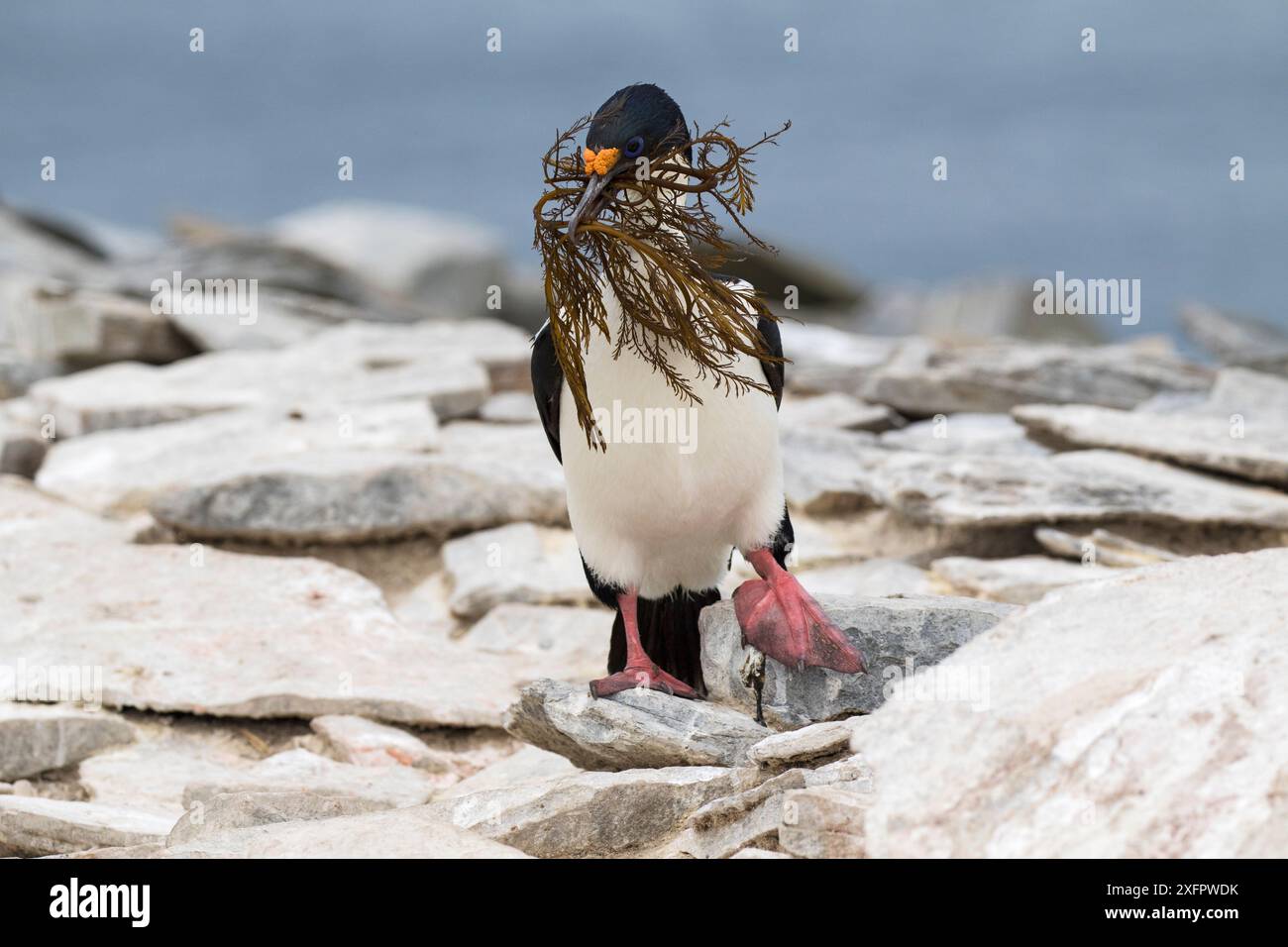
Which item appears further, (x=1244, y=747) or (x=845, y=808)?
(x=845, y=808)

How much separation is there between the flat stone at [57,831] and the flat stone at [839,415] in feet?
21.5

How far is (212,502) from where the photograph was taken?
889 cm

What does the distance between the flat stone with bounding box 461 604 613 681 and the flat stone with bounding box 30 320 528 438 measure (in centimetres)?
343

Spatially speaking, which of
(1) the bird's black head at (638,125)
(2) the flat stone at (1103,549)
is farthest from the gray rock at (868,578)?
(1) the bird's black head at (638,125)

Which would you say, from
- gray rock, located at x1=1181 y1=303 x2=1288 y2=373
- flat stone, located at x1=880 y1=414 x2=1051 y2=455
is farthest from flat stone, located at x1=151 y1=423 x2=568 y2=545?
gray rock, located at x1=1181 y1=303 x2=1288 y2=373

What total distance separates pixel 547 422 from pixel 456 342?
7.82 m

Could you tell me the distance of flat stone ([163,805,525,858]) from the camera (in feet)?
13.1

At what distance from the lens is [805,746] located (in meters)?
4.47

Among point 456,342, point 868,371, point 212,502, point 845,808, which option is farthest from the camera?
point 456,342

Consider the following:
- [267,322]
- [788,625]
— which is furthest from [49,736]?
[267,322]

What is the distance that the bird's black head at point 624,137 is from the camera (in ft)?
15.4

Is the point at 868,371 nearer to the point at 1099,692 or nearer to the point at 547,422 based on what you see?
the point at 547,422
